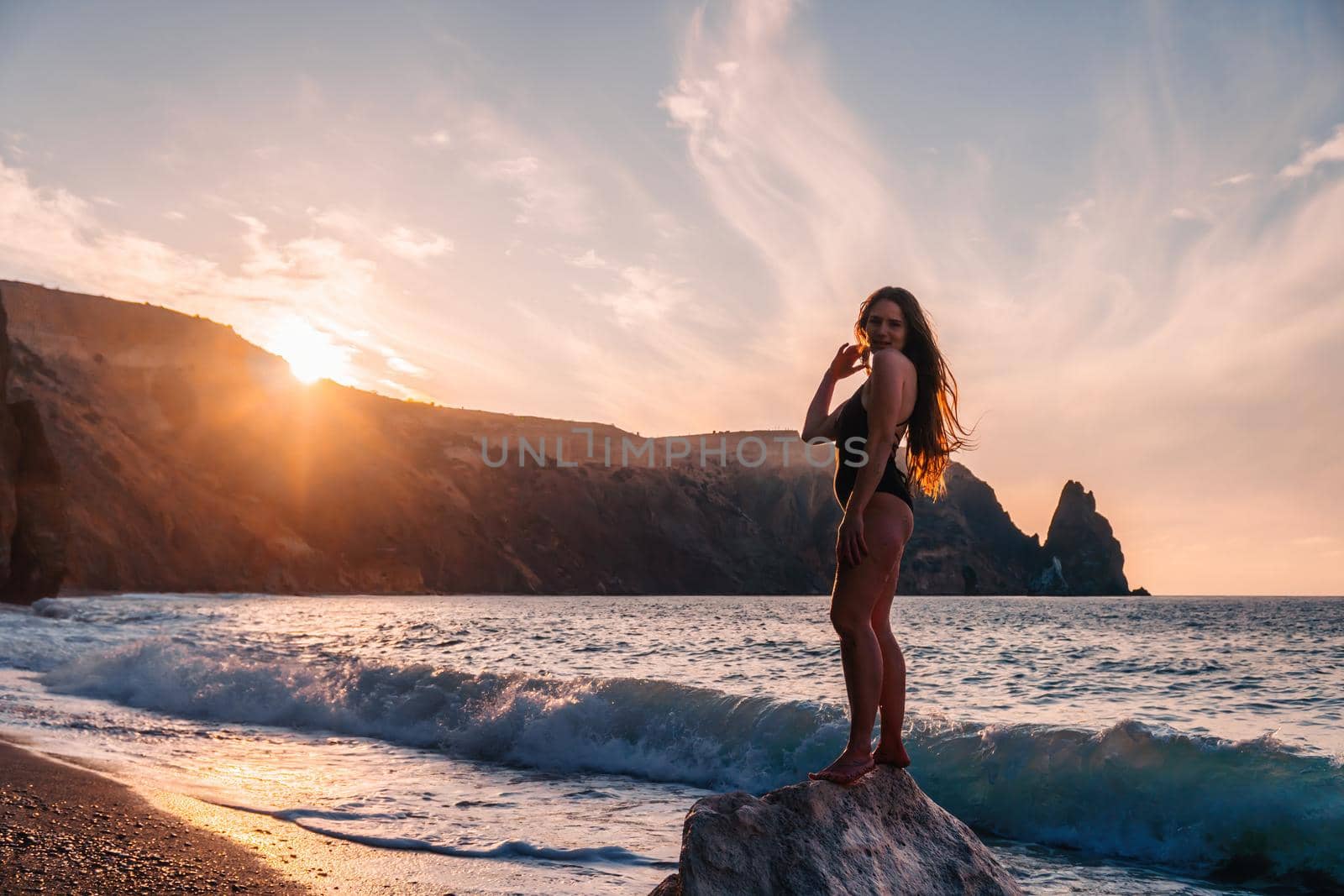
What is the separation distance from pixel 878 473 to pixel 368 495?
75021 mm

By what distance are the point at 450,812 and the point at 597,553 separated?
7907cm

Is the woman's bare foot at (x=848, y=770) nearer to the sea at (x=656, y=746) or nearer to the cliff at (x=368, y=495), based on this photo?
the sea at (x=656, y=746)

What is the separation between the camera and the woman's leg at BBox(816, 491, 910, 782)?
388cm

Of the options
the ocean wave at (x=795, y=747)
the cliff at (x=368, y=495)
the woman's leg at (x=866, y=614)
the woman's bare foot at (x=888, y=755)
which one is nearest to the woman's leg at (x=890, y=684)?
the woman's bare foot at (x=888, y=755)

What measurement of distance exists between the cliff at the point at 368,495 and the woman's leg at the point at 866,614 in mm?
46001

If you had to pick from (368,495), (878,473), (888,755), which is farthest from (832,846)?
(368,495)

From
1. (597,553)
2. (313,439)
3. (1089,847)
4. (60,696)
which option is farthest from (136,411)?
(1089,847)

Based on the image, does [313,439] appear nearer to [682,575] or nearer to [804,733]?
[682,575]

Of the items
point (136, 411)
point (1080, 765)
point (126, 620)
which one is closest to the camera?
point (1080, 765)

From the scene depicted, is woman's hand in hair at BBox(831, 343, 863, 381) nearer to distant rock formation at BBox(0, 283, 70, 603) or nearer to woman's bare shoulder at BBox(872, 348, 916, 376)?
woman's bare shoulder at BBox(872, 348, 916, 376)

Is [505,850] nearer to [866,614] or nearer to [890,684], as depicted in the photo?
[890,684]

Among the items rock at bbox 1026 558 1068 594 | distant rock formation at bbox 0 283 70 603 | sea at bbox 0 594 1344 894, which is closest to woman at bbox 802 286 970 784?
sea at bbox 0 594 1344 894

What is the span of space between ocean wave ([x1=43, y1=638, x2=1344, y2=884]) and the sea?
0.06ft

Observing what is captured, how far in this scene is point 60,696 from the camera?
11602 mm
